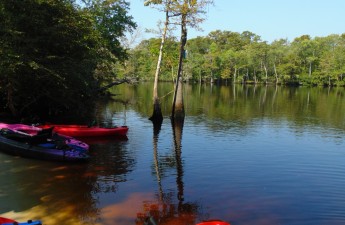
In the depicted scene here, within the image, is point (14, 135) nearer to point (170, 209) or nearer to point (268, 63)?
point (170, 209)

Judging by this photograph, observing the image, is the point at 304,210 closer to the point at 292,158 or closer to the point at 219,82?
the point at 292,158

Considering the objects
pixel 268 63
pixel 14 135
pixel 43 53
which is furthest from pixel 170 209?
pixel 268 63

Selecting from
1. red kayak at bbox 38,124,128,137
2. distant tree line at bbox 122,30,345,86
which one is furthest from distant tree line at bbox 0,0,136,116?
distant tree line at bbox 122,30,345,86

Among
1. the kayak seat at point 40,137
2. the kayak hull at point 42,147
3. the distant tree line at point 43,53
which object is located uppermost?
the distant tree line at point 43,53

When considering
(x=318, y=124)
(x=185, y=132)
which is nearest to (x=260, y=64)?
(x=318, y=124)

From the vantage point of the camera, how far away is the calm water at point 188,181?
32.3ft

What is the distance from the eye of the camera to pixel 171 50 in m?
30.5

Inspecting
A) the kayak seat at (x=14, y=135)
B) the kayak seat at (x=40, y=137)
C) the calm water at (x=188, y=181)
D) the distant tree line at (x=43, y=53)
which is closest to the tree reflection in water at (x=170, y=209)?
the calm water at (x=188, y=181)

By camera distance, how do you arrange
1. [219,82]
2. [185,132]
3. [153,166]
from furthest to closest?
1. [219,82]
2. [185,132]
3. [153,166]

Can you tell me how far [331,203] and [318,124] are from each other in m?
17.2

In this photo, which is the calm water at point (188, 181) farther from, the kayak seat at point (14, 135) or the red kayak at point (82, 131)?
the kayak seat at point (14, 135)

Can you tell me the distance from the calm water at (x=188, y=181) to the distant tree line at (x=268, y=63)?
2591 inches

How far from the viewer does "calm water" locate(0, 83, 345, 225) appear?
32.3 ft

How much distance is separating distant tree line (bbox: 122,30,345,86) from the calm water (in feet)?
216
